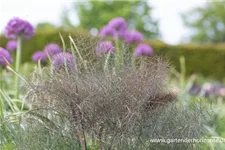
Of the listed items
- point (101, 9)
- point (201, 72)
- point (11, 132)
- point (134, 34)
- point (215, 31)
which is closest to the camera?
point (11, 132)

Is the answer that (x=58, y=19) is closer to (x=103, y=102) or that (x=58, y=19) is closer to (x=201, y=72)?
(x=201, y=72)

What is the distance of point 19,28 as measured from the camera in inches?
146

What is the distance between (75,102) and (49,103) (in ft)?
0.62

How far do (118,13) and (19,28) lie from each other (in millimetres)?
29651

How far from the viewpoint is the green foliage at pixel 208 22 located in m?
36.3

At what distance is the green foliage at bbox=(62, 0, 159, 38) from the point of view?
33469 mm

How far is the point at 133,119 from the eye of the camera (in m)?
2.26

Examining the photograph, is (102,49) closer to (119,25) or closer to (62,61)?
(62,61)

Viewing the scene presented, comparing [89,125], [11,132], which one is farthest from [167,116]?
[11,132]

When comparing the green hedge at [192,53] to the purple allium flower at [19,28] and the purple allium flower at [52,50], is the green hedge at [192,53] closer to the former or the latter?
the purple allium flower at [19,28]

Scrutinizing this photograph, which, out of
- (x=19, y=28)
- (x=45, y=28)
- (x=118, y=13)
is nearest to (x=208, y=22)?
(x=118, y=13)

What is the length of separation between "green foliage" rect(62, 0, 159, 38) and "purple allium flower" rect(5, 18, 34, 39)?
29.1 metres

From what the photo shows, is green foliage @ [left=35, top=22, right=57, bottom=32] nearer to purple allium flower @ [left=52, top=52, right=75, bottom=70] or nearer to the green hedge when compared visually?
the green hedge

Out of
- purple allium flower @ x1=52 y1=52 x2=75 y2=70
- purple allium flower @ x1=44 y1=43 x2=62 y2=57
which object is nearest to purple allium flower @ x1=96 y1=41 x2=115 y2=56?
purple allium flower @ x1=52 y1=52 x2=75 y2=70
